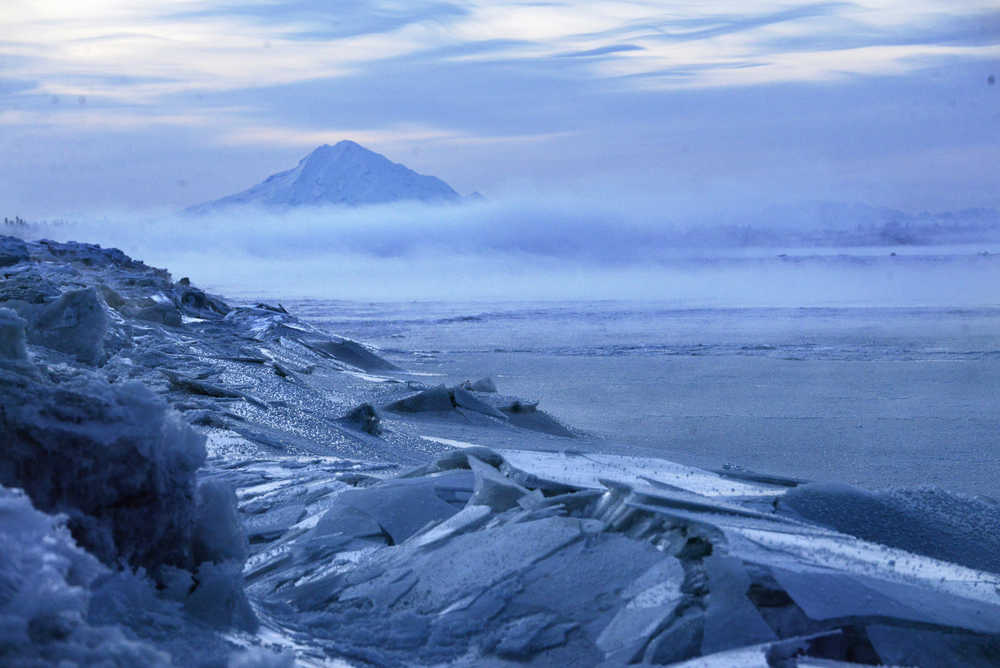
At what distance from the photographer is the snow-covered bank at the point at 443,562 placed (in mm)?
1507

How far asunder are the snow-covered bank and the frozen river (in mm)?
1760

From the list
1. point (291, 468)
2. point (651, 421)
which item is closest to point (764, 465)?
point (651, 421)

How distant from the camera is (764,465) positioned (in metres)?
4.28

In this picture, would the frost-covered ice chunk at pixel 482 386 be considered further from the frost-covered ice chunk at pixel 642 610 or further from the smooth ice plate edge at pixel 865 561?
the frost-covered ice chunk at pixel 642 610

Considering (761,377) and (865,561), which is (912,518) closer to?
(865,561)

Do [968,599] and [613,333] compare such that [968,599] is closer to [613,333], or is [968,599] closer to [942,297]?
[613,333]

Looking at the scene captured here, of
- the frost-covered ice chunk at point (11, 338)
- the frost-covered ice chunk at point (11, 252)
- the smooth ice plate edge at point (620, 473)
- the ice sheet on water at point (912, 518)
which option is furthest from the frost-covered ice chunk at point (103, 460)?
the frost-covered ice chunk at point (11, 252)

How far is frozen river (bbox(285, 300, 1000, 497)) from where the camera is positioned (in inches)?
177

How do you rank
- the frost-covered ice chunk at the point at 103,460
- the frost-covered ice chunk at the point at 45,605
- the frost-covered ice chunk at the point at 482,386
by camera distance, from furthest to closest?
the frost-covered ice chunk at the point at 482,386, the frost-covered ice chunk at the point at 103,460, the frost-covered ice chunk at the point at 45,605

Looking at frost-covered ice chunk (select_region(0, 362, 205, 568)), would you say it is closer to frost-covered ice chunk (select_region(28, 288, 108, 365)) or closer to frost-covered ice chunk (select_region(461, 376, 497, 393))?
frost-covered ice chunk (select_region(28, 288, 108, 365))

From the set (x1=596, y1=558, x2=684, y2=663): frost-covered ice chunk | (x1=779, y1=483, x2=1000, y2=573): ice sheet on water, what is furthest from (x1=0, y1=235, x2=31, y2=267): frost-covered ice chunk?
(x1=596, y1=558, x2=684, y2=663): frost-covered ice chunk

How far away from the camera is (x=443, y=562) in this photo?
212cm

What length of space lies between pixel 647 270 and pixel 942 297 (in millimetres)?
9873

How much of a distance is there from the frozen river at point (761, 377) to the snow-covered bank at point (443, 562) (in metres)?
1.76
